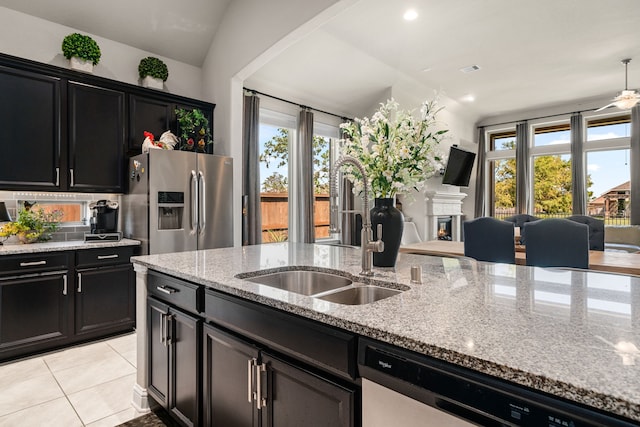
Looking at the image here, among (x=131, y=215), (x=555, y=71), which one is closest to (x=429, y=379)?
(x=131, y=215)

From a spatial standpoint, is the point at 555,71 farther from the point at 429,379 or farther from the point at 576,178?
the point at 429,379

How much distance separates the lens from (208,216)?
3619 mm

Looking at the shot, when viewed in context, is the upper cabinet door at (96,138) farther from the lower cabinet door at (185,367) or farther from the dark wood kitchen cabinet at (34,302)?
the lower cabinet door at (185,367)

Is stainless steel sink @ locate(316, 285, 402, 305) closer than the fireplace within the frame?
Yes

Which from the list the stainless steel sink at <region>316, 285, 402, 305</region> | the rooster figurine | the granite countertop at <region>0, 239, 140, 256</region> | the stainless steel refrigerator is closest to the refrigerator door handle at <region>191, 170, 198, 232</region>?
the stainless steel refrigerator

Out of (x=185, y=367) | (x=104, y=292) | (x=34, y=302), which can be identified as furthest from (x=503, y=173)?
(x=34, y=302)

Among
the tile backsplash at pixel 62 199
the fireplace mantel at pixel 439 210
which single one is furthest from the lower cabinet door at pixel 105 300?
the fireplace mantel at pixel 439 210

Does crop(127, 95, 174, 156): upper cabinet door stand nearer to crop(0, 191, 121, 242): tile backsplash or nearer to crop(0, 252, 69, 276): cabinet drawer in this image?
crop(0, 191, 121, 242): tile backsplash

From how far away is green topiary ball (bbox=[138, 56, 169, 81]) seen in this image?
12.3 feet

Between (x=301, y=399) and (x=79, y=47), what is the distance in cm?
372

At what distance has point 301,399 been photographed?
44.2 inches

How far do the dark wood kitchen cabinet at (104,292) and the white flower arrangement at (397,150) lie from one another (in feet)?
8.59

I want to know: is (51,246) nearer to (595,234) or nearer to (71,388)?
(71,388)

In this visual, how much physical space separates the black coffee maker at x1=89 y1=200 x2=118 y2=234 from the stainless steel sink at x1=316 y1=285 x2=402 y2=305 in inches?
119
